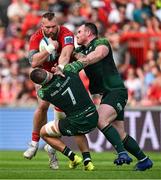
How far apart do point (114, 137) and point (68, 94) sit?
0.98 m

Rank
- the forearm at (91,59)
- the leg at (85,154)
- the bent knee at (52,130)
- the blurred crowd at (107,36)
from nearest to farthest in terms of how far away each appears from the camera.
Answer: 1. the forearm at (91,59)
2. the bent knee at (52,130)
3. the leg at (85,154)
4. the blurred crowd at (107,36)

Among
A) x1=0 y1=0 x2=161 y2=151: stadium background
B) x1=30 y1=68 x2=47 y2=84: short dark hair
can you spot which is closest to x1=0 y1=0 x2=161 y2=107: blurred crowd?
x1=0 y1=0 x2=161 y2=151: stadium background

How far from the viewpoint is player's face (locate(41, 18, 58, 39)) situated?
1334cm

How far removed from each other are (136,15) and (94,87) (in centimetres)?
1050

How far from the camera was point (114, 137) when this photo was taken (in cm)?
1276

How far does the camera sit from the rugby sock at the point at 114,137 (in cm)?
1273

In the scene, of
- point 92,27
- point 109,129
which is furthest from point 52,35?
point 109,129

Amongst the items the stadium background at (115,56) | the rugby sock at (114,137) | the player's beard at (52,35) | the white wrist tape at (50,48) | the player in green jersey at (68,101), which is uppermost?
the player's beard at (52,35)

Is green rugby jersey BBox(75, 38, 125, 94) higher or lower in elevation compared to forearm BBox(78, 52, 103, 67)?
lower

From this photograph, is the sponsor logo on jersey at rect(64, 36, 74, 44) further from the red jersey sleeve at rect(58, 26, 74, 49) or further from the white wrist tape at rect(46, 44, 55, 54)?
the white wrist tape at rect(46, 44, 55, 54)

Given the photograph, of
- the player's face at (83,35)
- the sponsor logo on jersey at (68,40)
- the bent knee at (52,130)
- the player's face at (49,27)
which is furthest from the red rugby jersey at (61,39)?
the bent knee at (52,130)

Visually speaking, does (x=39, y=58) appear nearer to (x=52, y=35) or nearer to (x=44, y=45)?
(x=44, y=45)

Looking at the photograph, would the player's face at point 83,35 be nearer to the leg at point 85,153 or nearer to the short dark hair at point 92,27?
the short dark hair at point 92,27

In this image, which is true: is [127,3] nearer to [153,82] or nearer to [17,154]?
[153,82]
